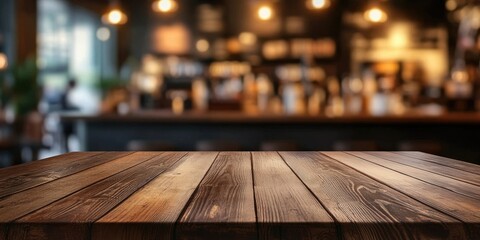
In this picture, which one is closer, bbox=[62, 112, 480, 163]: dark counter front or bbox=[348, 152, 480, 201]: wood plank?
bbox=[348, 152, 480, 201]: wood plank

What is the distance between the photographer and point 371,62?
31.0 ft

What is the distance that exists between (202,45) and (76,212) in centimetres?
835

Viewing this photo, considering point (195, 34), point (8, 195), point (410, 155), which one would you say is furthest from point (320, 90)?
point (8, 195)

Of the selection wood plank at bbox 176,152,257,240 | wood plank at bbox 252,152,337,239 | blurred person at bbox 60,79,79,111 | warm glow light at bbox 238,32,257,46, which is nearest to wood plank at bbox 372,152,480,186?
wood plank at bbox 252,152,337,239

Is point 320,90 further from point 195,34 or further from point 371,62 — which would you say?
point 195,34

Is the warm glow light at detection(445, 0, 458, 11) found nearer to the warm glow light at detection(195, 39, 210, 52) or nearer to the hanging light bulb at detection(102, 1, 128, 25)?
the warm glow light at detection(195, 39, 210, 52)

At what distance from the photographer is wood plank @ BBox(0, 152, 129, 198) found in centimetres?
127

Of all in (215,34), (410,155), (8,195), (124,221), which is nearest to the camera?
(124,221)

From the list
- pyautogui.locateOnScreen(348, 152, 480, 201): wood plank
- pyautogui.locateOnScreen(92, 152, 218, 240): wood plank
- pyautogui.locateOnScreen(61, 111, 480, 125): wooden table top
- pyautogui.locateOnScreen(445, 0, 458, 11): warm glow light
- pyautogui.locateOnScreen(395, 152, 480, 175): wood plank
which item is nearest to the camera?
pyautogui.locateOnScreen(92, 152, 218, 240): wood plank

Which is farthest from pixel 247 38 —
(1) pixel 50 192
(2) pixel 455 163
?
(1) pixel 50 192

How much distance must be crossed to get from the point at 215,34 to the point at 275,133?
486 centimetres

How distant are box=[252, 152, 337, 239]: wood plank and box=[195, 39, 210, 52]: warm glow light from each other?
7.92 meters

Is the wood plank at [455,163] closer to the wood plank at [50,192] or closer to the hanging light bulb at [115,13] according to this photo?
the wood plank at [50,192]

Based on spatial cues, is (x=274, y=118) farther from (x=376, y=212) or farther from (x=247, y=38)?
(x=247, y=38)
